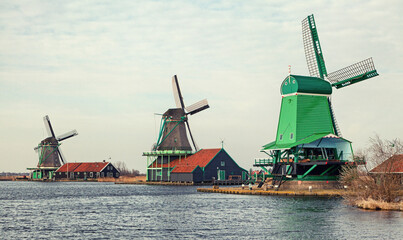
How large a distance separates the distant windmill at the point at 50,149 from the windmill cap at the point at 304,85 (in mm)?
81422

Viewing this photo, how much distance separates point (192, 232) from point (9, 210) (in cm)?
2189

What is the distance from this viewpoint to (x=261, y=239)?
27047mm

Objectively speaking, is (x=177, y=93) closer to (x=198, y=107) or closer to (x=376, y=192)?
(x=198, y=107)

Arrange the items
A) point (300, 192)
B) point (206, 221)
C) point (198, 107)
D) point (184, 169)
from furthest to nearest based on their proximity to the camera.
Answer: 1. point (198, 107)
2. point (184, 169)
3. point (300, 192)
4. point (206, 221)

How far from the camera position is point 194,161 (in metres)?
89.5

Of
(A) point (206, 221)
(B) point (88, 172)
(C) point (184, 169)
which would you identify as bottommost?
(A) point (206, 221)

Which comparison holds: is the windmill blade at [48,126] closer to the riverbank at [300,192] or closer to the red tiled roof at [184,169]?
the red tiled roof at [184,169]

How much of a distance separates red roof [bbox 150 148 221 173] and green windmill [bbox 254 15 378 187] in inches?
1193

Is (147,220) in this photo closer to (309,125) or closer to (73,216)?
(73,216)

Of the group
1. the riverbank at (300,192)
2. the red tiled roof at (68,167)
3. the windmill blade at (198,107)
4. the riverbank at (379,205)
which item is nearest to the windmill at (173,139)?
the windmill blade at (198,107)

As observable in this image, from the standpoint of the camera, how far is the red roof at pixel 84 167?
422 feet

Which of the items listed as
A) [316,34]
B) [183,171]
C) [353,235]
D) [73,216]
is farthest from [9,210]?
[183,171]

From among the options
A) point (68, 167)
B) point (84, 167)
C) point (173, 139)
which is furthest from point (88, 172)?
point (173, 139)

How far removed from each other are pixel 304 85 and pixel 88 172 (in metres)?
83.9
